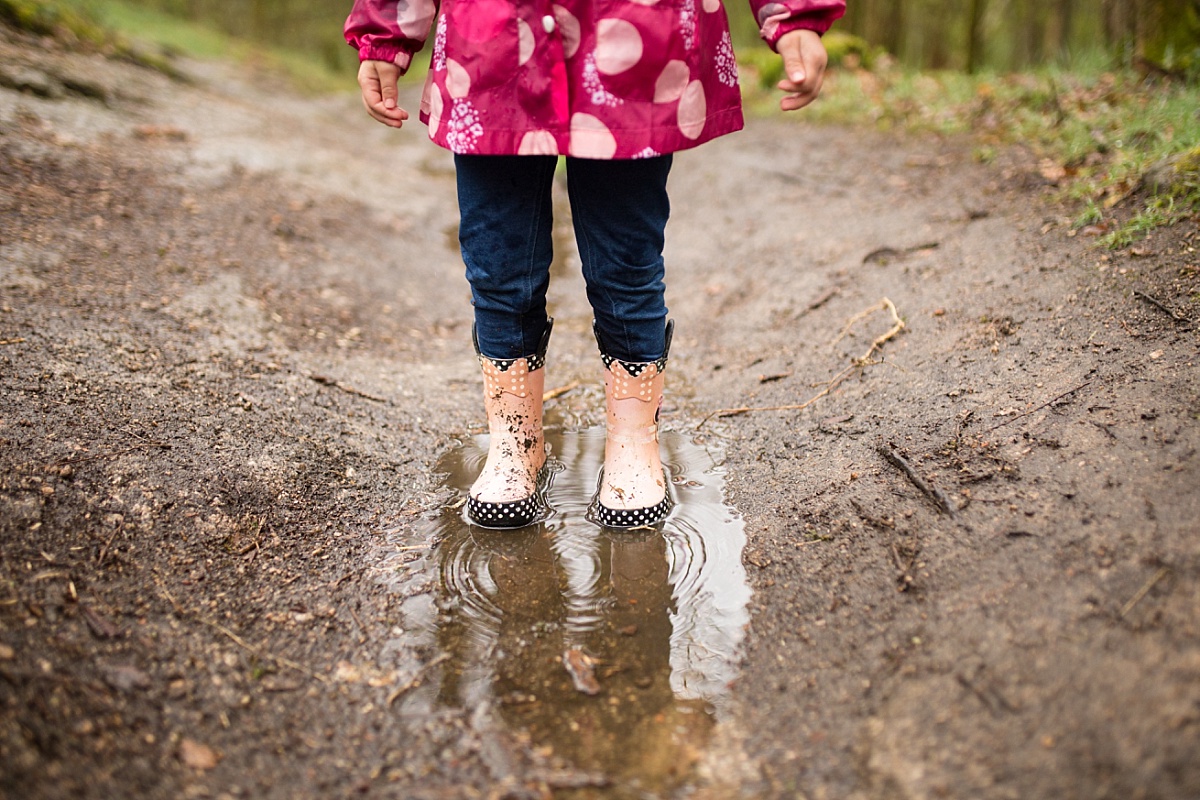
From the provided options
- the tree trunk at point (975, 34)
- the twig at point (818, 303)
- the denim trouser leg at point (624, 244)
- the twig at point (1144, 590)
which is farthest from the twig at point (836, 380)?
the tree trunk at point (975, 34)

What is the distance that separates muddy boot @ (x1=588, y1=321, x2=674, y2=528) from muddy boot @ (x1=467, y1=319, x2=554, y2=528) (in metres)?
0.17

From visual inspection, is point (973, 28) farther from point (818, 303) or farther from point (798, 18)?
point (798, 18)

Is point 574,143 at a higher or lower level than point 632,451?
higher

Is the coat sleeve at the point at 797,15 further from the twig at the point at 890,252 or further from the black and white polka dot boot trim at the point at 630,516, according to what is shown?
the twig at the point at 890,252

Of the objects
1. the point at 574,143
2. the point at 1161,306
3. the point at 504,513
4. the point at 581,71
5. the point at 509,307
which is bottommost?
the point at 504,513

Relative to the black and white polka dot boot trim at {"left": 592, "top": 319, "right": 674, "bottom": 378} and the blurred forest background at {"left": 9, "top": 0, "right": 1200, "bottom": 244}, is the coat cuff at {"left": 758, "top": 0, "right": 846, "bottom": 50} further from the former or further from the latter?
the blurred forest background at {"left": 9, "top": 0, "right": 1200, "bottom": 244}

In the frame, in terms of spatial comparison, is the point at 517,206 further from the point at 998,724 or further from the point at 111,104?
the point at 111,104

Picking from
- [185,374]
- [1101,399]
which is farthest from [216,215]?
[1101,399]

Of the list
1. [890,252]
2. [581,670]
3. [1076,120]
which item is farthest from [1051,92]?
[581,670]

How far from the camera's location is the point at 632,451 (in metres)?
1.92

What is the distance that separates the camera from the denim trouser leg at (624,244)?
5.35 ft

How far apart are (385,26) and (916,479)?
1.50 metres

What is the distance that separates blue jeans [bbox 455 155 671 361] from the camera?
1.64m

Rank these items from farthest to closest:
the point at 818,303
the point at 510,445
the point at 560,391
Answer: the point at 818,303 < the point at 560,391 < the point at 510,445
